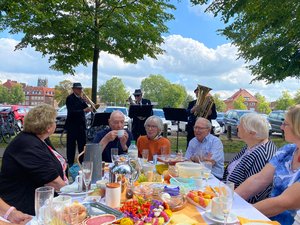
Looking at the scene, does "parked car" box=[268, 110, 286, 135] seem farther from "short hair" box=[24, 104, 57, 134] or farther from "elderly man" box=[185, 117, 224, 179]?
"short hair" box=[24, 104, 57, 134]

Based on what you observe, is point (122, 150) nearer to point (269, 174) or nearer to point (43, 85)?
point (269, 174)

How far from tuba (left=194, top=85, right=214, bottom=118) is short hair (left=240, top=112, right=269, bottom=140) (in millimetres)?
3628

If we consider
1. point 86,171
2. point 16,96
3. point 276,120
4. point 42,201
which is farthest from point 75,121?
point 16,96

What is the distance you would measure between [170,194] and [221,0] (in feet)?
24.5

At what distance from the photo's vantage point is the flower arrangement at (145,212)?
1.67 m

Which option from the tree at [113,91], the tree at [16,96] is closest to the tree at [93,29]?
the tree at [113,91]

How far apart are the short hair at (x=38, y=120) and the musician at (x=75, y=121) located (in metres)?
4.57

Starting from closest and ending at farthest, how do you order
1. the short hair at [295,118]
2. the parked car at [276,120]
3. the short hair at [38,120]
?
1. the short hair at [295,118]
2. the short hair at [38,120]
3. the parked car at [276,120]

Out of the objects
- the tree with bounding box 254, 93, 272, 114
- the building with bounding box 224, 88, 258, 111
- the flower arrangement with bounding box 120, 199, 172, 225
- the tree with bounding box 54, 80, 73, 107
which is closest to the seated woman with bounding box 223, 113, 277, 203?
the flower arrangement with bounding box 120, 199, 172, 225

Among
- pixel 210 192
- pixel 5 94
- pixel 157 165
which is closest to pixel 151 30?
pixel 157 165

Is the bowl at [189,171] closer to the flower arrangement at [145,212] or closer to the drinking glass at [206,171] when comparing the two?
the drinking glass at [206,171]

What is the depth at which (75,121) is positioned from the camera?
23.8ft

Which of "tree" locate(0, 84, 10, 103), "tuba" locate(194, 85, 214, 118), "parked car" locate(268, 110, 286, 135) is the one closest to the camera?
"tuba" locate(194, 85, 214, 118)

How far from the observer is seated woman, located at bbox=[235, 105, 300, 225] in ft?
6.84
